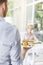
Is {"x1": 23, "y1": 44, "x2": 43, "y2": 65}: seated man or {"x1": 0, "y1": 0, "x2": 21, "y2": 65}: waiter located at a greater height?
{"x1": 0, "y1": 0, "x2": 21, "y2": 65}: waiter

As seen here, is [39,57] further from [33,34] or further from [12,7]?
[12,7]

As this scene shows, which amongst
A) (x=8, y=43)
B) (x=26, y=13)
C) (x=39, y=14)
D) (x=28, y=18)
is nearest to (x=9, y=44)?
(x=8, y=43)

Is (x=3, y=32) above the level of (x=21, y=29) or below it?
above

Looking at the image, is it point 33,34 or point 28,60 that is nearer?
point 28,60

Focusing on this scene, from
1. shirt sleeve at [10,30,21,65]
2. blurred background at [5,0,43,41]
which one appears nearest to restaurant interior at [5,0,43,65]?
blurred background at [5,0,43,41]

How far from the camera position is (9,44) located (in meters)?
1.33

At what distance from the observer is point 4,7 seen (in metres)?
1.38

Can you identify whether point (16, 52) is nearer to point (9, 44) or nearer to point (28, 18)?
point (9, 44)

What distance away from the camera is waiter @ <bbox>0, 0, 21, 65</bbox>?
→ 133 centimetres

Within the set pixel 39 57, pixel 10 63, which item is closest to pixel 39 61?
pixel 39 57

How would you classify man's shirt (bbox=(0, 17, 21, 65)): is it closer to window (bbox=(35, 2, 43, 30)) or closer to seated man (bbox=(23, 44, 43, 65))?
seated man (bbox=(23, 44, 43, 65))

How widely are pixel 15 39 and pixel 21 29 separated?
4147 mm

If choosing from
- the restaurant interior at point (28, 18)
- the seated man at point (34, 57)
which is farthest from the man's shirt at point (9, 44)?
the restaurant interior at point (28, 18)

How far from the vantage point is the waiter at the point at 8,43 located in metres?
1.33
